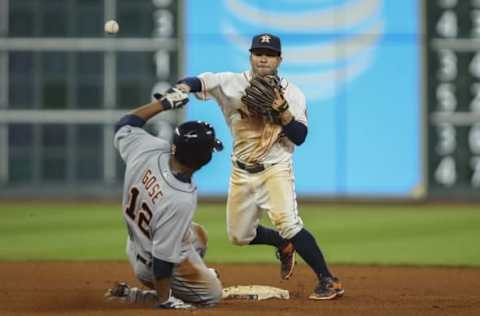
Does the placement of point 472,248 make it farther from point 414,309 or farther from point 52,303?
point 52,303

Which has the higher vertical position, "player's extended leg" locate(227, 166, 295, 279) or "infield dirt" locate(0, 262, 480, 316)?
"player's extended leg" locate(227, 166, 295, 279)

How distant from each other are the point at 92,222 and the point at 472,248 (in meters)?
5.15

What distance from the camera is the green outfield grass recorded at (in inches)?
425

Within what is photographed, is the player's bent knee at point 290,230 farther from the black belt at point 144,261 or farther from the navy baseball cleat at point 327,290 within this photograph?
the black belt at point 144,261

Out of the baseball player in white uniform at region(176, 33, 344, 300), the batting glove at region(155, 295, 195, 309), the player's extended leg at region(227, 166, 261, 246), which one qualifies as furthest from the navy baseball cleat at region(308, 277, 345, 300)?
the batting glove at region(155, 295, 195, 309)

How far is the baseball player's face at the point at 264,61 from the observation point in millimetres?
7074

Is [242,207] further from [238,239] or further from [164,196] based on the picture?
[164,196]

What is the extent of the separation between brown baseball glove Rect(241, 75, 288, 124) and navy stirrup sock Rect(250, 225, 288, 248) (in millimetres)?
866

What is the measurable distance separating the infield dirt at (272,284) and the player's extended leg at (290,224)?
14 centimetres

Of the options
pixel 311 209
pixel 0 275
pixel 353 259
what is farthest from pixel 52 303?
pixel 311 209

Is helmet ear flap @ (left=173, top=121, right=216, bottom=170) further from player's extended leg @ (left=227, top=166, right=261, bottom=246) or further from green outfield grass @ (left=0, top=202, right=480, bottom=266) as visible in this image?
green outfield grass @ (left=0, top=202, right=480, bottom=266)

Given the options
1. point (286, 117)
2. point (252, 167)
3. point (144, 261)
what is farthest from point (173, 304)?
point (286, 117)

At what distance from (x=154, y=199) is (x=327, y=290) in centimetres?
154

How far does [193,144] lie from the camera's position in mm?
6117
